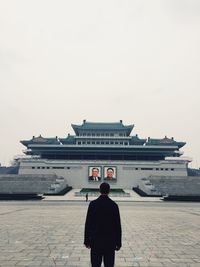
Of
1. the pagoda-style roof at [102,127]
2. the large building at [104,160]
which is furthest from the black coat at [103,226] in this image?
the pagoda-style roof at [102,127]

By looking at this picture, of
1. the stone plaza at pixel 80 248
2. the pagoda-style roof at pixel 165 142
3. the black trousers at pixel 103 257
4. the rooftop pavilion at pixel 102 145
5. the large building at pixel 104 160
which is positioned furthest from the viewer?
the pagoda-style roof at pixel 165 142

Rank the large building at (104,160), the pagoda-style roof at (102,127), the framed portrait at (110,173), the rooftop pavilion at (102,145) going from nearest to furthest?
the framed portrait at (110,173) < the large building at (104,160) < the rooftop pavilion at (102,145) < the pagoda-style roof at (102,127)

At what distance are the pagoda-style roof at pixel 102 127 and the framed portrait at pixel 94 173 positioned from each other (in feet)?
38.5

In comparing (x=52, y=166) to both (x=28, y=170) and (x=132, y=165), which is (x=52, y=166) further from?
(x=132, y=165)

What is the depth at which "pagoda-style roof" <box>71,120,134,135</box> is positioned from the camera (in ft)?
251

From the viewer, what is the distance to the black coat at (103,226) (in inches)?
231

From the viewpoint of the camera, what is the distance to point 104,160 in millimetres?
69375

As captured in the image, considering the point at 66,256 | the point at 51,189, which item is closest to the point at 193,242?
the point at 66,256

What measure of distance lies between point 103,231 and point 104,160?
6358 centimetres

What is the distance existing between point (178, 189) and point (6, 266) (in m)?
50.8

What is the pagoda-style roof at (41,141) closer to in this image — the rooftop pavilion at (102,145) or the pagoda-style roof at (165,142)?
the rooftop pavilion at (102,145)

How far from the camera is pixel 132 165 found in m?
68.2

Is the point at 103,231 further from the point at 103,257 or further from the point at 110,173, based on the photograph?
the point at 110,173

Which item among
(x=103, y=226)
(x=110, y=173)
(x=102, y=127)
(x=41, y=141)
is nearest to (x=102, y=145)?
(x=110, y=173)
